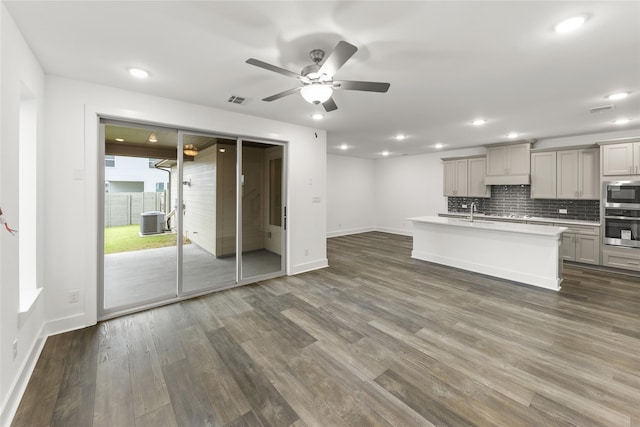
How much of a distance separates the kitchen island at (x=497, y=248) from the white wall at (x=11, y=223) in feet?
18.2

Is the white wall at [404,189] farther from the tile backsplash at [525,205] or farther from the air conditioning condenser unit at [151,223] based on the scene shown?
the air conditioning condenser unit at [151,223]

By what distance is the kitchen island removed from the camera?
3934mm

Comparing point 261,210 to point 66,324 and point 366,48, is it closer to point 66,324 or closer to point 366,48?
point 66,324

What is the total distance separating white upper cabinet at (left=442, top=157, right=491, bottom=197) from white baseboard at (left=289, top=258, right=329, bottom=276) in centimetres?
429

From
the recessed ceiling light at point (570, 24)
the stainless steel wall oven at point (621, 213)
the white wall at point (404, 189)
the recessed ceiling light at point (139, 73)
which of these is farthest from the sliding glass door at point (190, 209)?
the stainless steel wall oven at point (621, 213)

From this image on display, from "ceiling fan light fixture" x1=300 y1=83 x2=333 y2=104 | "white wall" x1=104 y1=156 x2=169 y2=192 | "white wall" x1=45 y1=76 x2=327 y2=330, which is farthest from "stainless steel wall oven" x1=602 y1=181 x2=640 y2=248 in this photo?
"white wall" x1=104 y1=156 x2=169 y2=192

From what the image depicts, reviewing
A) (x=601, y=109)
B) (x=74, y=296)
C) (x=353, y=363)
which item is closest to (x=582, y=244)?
(x=601, y=109)

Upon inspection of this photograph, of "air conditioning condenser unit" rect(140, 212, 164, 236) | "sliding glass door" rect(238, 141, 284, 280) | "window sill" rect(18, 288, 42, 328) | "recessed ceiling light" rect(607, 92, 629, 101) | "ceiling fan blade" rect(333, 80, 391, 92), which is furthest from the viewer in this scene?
"air conditioning condenser unit" rect(140, 212, 164, 236)

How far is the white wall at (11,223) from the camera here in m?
1.65

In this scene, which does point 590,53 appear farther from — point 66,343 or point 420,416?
point 66,343

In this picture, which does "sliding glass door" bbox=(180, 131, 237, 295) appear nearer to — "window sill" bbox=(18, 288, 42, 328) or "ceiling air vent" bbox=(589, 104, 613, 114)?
"window sill" bbox=(18, 288, 42, 328)

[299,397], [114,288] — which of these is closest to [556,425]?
[299,397]

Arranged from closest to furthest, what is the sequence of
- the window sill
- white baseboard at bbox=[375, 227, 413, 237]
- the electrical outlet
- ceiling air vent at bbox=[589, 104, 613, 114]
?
1. the window sill
2. the electrical outlet
3. ceiling air vent at bbox=[589, 104, 613, 114]
4. white baseboard at bbox=[375, 227, 413, 237]

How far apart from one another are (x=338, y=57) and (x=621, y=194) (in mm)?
5808
